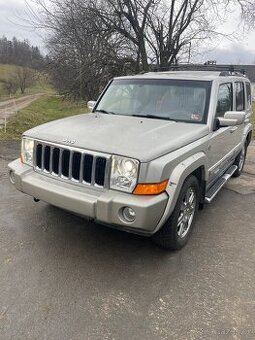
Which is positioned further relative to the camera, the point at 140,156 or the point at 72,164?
the point at 72,164

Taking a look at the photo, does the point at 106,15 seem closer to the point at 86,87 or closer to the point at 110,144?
the point at 86,87

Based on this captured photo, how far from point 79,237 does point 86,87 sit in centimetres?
1737

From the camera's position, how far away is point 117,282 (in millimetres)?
3178

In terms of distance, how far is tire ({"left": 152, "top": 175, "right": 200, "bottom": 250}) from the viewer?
3.49 metres

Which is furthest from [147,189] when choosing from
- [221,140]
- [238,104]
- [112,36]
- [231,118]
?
[112,36]

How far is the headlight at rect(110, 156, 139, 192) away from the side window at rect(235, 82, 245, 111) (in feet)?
10.3

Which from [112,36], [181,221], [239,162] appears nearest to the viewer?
[181,221]

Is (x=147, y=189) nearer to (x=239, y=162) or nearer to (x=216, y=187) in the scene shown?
(x=216, y=187)

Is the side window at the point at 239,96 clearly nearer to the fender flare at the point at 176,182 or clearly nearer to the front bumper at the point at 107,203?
the fender flare at the point at 176,182

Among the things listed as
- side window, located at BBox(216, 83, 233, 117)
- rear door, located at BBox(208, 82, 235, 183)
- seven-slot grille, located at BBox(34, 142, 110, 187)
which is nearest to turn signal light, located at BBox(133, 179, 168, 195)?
seven-slot grille, located at BBox(34, 142, 110, 187)

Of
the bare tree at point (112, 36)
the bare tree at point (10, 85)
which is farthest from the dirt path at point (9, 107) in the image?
the bare tree at point (10, 85)

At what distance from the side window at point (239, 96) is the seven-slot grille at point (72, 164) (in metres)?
3.21

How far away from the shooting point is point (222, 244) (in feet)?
13.1

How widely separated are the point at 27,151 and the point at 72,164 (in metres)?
0.77
